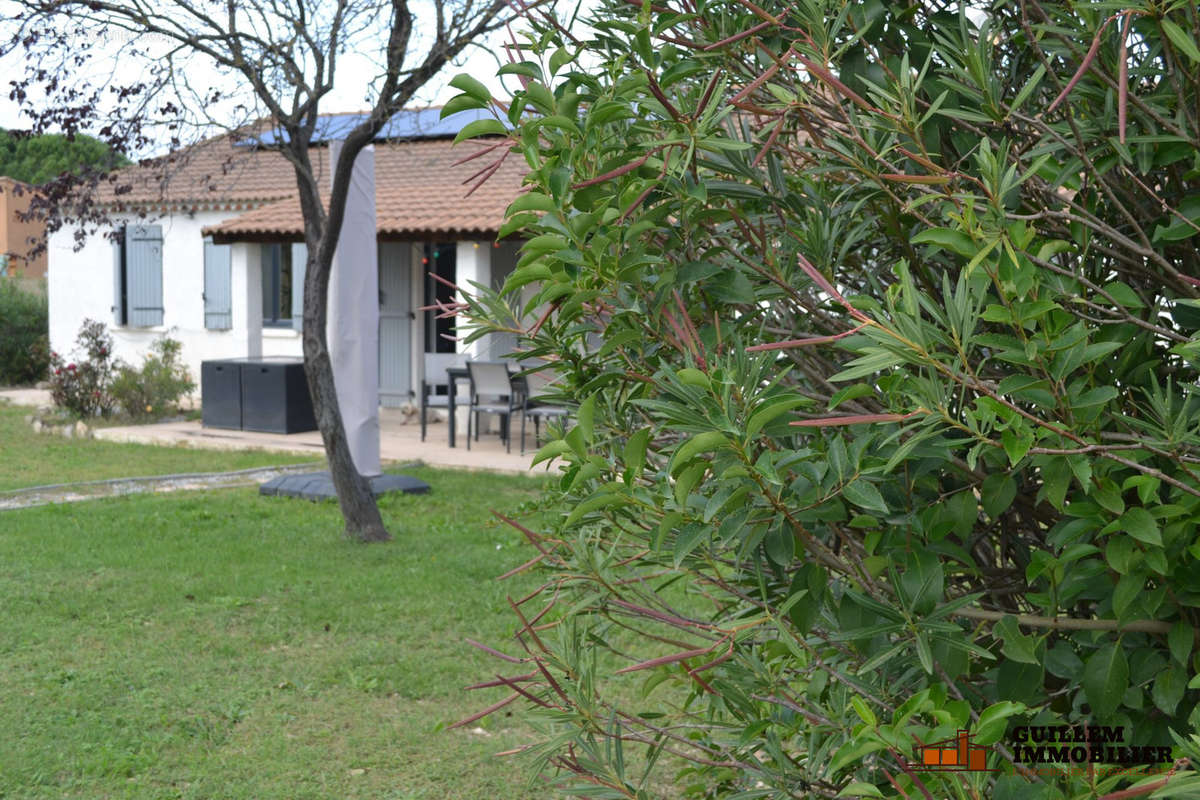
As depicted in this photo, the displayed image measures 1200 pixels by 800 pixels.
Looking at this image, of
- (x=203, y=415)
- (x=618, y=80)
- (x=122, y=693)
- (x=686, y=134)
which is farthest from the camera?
(x=203, y=415)

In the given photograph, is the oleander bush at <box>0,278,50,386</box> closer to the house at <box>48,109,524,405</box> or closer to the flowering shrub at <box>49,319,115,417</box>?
the house at <box>48,109,524,405</box>

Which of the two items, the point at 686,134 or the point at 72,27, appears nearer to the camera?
the point at 686,134

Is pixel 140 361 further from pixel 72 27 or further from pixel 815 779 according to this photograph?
pixel 815 779

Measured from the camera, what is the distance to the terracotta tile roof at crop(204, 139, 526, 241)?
1506 centimetres

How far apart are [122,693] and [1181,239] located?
4831 mm

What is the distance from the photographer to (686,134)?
63.9 inches

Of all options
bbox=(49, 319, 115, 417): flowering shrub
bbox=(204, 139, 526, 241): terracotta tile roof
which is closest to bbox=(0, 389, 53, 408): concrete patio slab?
bbox=(49, 319, 115, 417): flowering shrub

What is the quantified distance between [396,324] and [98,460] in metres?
5.81

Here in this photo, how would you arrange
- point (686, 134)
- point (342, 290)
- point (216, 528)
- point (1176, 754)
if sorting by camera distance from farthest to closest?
point (342, 290)
point (216, 528)
point (686, 134)
point (1176, 754)

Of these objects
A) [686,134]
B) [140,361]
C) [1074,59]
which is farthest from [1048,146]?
[140,361]

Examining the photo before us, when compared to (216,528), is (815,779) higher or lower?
higher

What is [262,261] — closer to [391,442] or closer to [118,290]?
[118,290]

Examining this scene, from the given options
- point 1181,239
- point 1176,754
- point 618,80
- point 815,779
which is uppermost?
point 618,80

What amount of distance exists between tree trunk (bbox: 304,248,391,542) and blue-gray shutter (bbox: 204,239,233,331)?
10632mm
